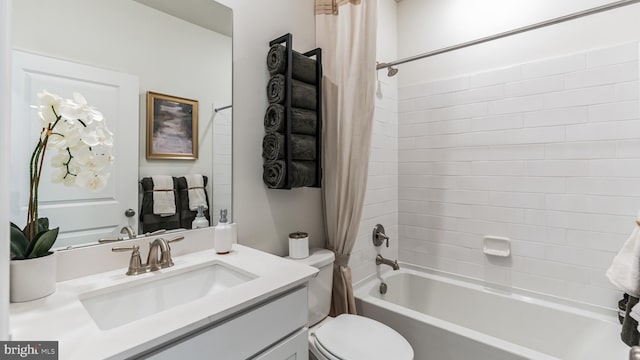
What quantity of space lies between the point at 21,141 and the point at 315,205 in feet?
4.22

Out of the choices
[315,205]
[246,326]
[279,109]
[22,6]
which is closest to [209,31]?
[279,109]

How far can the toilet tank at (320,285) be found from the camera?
1.42 m

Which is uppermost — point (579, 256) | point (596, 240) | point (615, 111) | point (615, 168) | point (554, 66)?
point (554, 66)

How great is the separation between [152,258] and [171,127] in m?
0.51

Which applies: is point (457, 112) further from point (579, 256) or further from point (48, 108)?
point (48, 108)

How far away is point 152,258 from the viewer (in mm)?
1014

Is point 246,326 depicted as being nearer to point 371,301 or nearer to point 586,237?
point 371,301

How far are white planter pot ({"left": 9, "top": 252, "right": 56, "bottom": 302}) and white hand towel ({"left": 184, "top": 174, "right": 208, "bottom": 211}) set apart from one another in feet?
1.60

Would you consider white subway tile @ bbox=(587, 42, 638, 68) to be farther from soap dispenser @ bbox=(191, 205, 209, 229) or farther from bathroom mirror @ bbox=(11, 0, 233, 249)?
soap dispenser @ bbox=(191, 205, 209, 229)

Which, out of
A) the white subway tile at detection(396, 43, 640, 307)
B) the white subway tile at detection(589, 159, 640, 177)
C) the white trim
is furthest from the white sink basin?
the white subway tile at detection(589, 159, 640, 177)

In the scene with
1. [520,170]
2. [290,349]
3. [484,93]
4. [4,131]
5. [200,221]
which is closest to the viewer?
[4,131]

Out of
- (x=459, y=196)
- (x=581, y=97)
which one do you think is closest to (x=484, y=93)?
(x=581, y=97)

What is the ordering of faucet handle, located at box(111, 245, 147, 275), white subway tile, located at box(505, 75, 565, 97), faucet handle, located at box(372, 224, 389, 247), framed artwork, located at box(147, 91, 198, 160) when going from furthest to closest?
1. faucet handle, located at box(372, 224, 389, 247)
2. white subway tile, located at box(505, 75, 565, 97)
3. framed artwork, located at box(147, 91, 198, 160)
4. faucet handle, located at box(111, 245, 147, 275)

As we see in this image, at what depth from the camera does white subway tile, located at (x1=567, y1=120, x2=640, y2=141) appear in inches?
60.3
